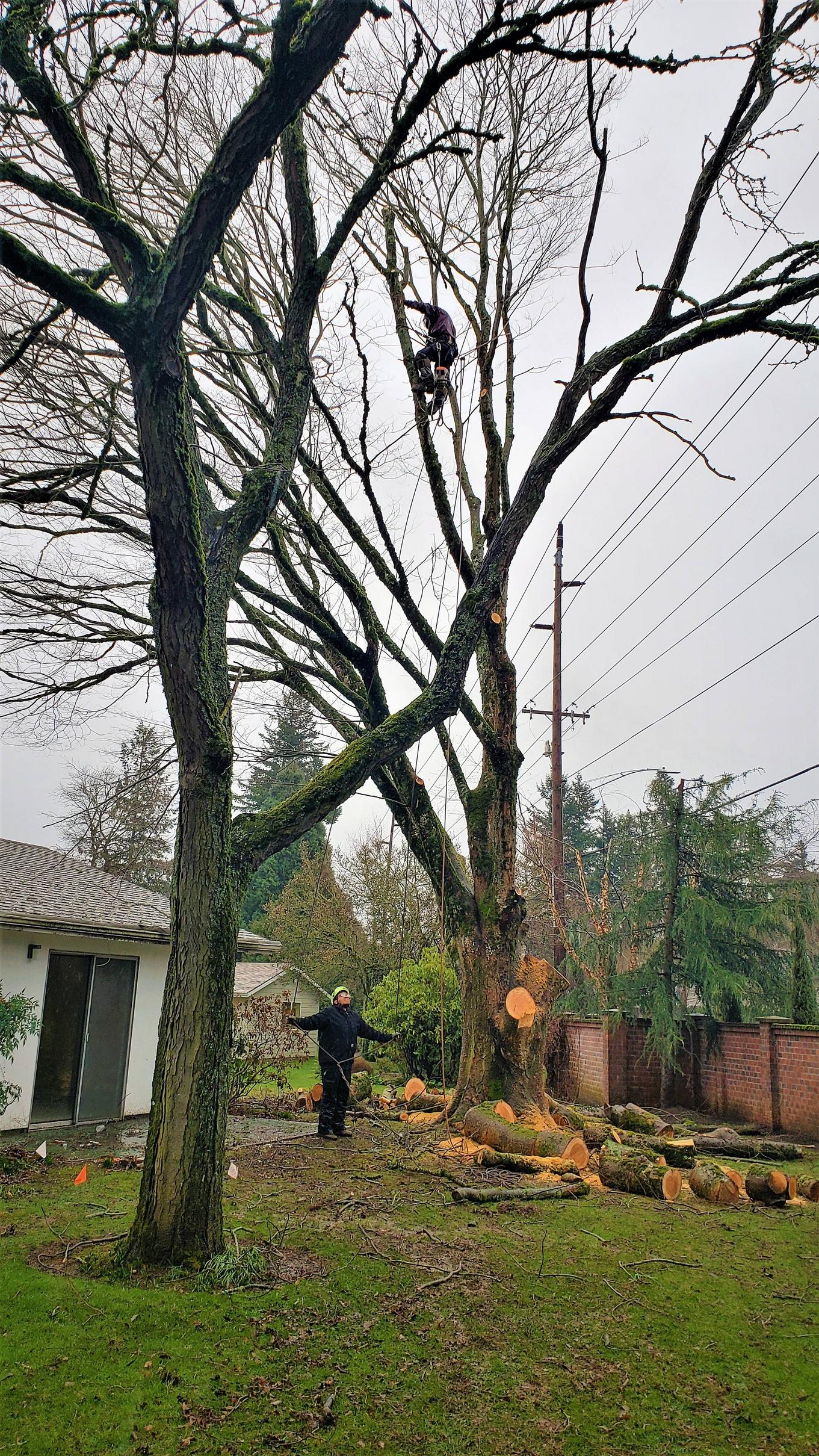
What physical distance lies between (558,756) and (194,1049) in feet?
43.0

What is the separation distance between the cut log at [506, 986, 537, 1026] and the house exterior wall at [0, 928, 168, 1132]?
15.6 ft

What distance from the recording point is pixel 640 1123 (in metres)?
9.99

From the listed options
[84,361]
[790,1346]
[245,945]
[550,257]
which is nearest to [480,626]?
[84,361]

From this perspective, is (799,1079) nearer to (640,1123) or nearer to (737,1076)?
(737,1076)

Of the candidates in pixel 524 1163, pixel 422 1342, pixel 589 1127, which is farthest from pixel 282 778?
pixel 422 1342

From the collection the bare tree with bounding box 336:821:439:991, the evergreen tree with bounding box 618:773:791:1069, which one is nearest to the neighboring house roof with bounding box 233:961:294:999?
the bare tree with bounding box 336:821:439:991

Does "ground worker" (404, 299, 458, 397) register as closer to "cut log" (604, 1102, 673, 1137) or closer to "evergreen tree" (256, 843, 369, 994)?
"cut log" (604, 1102, 673, 1137)

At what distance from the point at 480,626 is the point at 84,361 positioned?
387 cm

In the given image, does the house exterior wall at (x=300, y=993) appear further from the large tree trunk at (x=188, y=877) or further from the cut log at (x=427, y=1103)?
the large tree trunk at (x=188, y=877)

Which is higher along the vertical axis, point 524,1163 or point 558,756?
point 558,756

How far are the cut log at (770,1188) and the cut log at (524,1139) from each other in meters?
1.55

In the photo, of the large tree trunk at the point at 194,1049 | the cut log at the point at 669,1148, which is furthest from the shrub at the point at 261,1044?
the large tree trunk at the point at 194,1049

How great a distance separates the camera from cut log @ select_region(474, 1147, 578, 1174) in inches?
326

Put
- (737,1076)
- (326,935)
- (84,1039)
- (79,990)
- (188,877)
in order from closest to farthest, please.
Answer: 1. (188,877)
2. (84,1039)
3. (79,990)
4. (737,1076)
5. (326,935)
